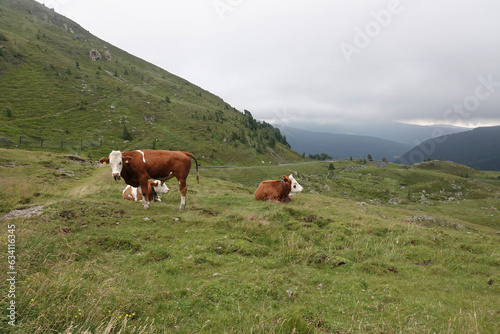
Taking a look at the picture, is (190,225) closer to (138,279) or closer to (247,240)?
(247,240)

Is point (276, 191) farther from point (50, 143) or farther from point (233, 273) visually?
point (50, 143)

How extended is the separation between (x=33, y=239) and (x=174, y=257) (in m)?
3.86

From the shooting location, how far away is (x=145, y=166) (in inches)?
464

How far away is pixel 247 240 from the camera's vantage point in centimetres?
883

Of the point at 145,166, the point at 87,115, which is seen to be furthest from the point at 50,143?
the point at 145,166

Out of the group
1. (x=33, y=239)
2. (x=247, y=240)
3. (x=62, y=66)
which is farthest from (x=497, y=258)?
(x=62, y=66)

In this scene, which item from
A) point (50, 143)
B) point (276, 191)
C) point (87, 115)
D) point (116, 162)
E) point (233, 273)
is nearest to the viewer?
point (233, 273)

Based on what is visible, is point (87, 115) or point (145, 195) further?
point (87, 115)

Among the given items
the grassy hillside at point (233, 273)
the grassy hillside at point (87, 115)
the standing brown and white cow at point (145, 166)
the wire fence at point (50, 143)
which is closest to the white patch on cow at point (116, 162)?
the standing brown and white cow at point (145, 166)

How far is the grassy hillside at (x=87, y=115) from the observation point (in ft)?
172

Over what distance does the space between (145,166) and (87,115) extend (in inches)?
2816

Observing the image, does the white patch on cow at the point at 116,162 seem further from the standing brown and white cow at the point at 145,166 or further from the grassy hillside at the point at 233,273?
the grassy hillside at the point at 233,273

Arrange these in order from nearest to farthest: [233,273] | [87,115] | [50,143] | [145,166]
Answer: [233,273] < [145,166] < [50,143] < [87,115]

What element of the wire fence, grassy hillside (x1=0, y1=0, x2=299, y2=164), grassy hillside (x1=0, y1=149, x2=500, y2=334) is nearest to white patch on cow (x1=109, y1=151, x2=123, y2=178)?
grassy hillside (x1=0, y1=149, x2=500, y2=334)
